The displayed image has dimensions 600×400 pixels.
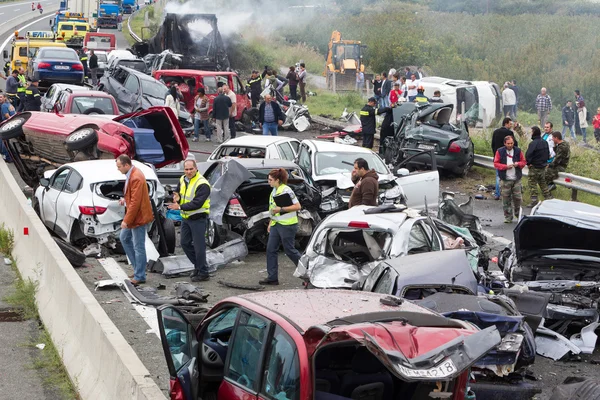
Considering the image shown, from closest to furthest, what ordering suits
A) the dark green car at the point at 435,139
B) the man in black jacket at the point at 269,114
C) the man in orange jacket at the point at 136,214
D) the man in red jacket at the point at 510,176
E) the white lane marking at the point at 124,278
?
the white lane marking at the point at 124,278 < the man in orange jacket at the point at 136,214 < the man in red jacket at the point at 510,176 < the dark green car at the point at 435,139 < the man in black jacket at the point at 269,114

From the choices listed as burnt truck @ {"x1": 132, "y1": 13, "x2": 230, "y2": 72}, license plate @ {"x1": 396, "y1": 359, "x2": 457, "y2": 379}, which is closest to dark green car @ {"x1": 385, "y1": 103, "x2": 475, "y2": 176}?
license plate @ {"x1": 396, "y1": 359, "x2": 457, "y2": 379}

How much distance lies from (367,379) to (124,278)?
26.0ft

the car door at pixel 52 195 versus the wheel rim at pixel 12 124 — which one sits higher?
the wheel rim at pixel 12 124

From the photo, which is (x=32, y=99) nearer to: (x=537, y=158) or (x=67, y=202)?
(x=67, y=202)

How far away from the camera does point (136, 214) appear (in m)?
12.6

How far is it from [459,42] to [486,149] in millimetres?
26563

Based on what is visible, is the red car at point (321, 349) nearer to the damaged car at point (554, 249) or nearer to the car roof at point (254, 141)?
the damaged car at point (554, 249)

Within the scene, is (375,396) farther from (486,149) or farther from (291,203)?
(486,149)

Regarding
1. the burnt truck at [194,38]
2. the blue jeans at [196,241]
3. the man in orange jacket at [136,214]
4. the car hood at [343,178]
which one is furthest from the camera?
the burnt truck at [194,38]

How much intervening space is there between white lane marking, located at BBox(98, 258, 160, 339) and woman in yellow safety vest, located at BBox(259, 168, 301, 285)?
1979 mm

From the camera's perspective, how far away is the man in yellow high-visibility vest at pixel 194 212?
1284cm

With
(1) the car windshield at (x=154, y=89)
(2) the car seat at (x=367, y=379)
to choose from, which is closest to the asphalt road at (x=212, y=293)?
(2) the car seat at (x=367, y=379)

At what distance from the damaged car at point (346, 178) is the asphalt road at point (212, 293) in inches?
51.8

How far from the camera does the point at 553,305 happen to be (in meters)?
10.4
